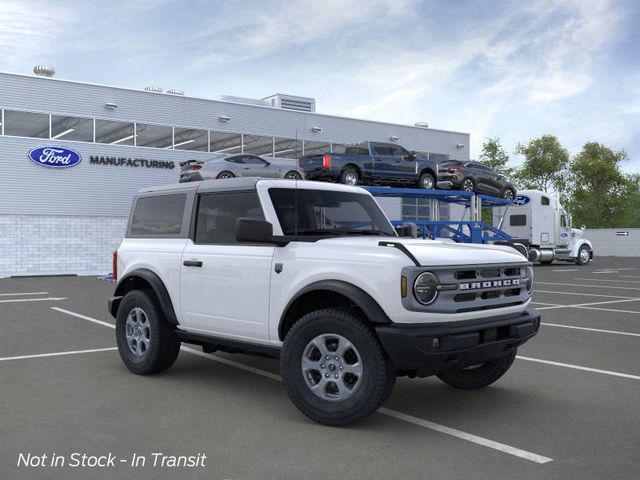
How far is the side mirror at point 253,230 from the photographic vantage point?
5.20 metres

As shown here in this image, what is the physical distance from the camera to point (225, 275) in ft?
19.1

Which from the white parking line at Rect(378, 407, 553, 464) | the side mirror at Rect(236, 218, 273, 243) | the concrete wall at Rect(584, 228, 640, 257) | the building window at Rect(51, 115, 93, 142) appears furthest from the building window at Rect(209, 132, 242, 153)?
the concrete wall at Rect(584, 228, 640, 257)

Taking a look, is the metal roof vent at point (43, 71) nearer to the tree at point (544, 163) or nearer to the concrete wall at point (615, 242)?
the concrete wall at point (615, 242)

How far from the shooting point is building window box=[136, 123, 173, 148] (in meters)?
27.9

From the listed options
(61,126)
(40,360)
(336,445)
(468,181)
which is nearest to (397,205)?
(468,181)

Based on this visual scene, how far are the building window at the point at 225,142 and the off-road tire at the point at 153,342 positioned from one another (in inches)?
931

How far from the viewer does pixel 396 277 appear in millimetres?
4688

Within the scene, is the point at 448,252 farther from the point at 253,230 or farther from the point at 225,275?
the point at 225,275

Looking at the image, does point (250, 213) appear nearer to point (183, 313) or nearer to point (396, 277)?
point (183, 313)

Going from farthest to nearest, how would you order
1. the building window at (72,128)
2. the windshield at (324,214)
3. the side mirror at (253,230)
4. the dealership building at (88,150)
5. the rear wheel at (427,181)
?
the building window at (72,128), the dealership building at (88,150), the rear wheel at (427,181), the windshield at (324,214), the side mirror at (253,230)

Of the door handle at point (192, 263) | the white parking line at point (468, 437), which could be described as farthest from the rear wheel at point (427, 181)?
the white parking line at point (468, 437)

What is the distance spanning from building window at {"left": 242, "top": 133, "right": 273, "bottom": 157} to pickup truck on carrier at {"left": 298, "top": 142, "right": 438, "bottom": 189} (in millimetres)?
10571

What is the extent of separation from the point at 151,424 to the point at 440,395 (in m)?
2.57

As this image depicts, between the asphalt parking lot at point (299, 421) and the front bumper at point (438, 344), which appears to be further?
the front bumper at point (438, 344)
